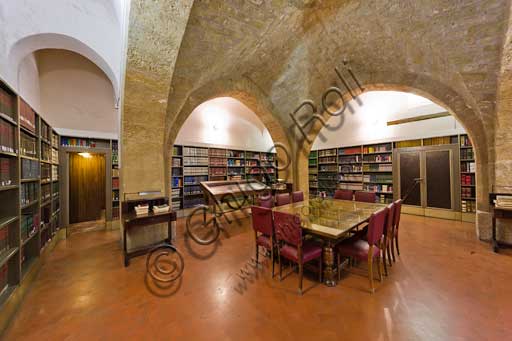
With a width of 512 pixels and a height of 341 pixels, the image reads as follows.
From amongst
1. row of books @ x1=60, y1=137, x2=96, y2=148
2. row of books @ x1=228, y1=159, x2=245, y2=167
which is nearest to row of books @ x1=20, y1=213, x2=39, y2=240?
row of books @ x1=60, y1=137, x2=96, y2=148

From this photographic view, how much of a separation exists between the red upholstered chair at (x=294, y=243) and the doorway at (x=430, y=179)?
5.05 meters

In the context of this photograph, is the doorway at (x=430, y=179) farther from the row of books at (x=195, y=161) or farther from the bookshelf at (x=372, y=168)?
the row of books at (x=195, y=161)

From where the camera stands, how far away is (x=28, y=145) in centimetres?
256

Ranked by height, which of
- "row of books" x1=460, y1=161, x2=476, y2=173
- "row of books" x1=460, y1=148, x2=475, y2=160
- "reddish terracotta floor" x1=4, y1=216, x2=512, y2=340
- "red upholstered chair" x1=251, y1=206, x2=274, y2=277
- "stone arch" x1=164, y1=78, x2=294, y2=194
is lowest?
"reddish terracotta floor" x1=4, y1=216, x2=512, y2=340

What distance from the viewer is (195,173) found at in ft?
21.4

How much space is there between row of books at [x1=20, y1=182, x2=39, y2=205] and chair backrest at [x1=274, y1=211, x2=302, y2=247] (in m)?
3.12

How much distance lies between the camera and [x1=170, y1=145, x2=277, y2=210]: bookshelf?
6203 mm

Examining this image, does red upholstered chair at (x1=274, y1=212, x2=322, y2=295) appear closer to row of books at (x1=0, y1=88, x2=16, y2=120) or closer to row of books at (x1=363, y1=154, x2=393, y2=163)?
row of books at (x1=0, y1=88, x2=16, y2=120)

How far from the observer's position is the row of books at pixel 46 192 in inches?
130

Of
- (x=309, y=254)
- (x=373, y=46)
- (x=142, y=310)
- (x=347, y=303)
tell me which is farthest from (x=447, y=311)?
(x=373, y=46)

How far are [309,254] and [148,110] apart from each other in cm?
328

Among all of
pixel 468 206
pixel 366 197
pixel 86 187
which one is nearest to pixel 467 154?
pixel 468 206

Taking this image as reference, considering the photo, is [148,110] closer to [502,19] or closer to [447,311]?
[447,311]

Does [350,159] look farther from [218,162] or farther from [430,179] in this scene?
[218,162]
